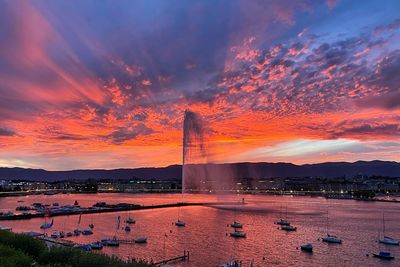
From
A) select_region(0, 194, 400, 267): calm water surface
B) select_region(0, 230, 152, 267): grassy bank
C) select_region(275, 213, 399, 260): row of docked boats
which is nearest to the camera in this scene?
select_region(0, 230, 152, 267): grassy bank

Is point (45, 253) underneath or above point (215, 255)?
above

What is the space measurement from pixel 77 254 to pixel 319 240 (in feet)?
149

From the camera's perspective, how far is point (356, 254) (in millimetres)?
48031

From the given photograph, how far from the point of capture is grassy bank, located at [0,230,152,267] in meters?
17.7

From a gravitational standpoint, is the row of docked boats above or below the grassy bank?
below

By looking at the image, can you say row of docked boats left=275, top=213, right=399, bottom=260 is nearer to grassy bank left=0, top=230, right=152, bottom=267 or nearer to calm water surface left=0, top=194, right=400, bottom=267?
calm water surface left=0, top=194, right=400, bottom=267

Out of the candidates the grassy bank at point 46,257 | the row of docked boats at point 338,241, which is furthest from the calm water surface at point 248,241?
the grassy bank at point 46,257

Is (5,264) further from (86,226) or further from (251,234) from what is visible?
(86,226)

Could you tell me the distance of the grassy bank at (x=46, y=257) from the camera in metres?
17.7


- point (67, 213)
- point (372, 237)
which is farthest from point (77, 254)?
point (67, 213)

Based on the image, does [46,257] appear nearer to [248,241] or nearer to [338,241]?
[248,241]

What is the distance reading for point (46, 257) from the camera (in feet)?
71.0

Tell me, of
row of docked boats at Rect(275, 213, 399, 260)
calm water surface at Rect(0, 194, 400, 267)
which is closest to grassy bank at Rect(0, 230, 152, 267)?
calm water surface at Rect(0, 194, 400, 267)

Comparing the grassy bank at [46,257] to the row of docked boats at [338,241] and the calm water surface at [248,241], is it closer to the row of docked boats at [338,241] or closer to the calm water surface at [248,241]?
the calm water surface at [248,241]
